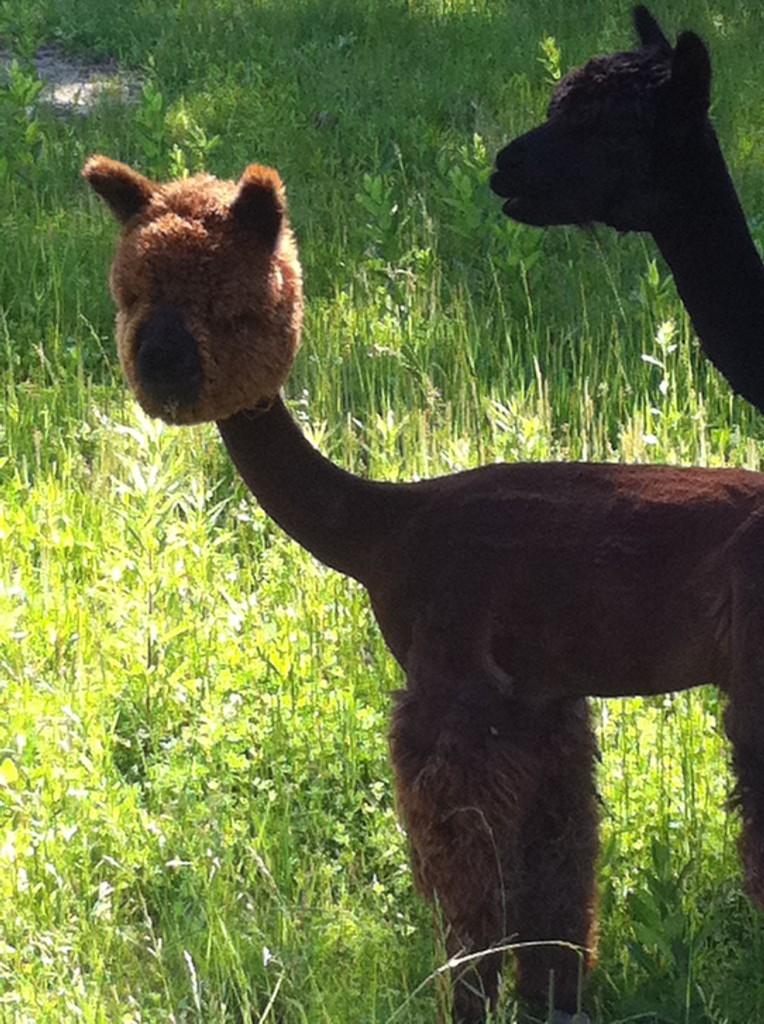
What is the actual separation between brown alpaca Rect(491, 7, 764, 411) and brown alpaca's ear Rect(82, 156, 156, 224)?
1.76 ft

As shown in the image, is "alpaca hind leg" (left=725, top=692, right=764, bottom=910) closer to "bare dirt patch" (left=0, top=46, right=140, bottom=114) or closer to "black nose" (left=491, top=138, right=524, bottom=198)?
"black nose" (left=491, top=138, right=524, bottom=198)

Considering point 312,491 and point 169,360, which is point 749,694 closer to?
point 312,491

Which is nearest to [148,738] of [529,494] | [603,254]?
[529,494]

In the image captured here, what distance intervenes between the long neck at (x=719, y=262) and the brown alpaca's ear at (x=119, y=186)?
79 centimetres

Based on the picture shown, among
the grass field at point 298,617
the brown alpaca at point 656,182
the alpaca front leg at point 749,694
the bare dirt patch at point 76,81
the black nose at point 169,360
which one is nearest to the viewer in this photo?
the alpaca front leg at point 749,694

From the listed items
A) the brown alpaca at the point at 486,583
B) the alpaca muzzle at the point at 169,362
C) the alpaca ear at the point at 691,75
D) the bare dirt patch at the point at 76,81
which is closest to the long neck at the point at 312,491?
the brown alpaca at the point at 486,583

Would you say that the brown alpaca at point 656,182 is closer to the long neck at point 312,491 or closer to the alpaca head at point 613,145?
the alpaca head at point 613,145

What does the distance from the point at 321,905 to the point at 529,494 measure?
90 cm

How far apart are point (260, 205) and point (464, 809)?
919 mm

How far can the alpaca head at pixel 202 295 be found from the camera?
7.09ft

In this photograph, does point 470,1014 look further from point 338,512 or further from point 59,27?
point 59,27

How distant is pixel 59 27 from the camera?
9055 mm

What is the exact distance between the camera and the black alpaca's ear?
91.7 inches

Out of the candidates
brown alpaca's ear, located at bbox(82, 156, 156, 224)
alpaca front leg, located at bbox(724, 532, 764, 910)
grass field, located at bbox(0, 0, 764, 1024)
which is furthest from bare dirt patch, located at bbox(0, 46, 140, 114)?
alpaca front leg, located at bbox(724, 532, 764, 910)
